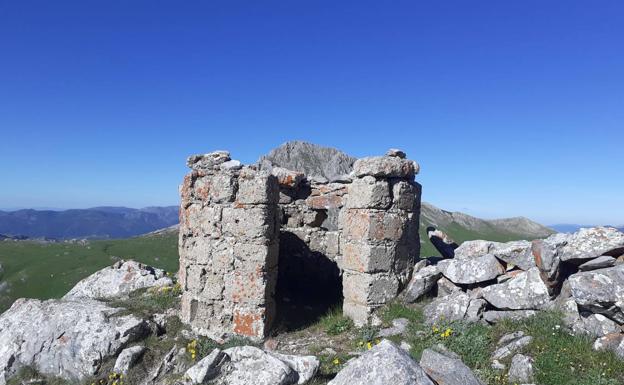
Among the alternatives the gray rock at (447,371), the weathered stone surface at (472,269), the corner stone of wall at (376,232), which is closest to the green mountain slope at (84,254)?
the weathered stone surface at (472,269)

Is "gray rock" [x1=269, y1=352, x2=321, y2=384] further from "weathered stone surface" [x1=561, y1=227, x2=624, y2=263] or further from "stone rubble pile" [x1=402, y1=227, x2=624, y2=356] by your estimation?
"weathered stone surface" [x1=561, y1=227, x2=624, y2=263]

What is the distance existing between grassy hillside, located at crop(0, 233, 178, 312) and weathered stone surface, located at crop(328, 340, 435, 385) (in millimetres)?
30370

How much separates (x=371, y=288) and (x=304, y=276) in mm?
3022

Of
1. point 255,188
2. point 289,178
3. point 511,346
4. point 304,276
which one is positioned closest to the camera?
point 511,346

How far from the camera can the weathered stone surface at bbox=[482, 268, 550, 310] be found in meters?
7.82

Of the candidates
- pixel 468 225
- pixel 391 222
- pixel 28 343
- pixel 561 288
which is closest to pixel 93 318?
pixel 28 343

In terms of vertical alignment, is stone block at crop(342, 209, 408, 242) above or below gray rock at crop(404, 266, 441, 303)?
above

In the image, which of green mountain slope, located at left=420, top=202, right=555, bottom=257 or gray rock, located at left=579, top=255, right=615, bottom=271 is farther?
green mountain slope, located at left=420, top=202, right=555, bottom=257

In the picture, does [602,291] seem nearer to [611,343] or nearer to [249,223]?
[611,343]

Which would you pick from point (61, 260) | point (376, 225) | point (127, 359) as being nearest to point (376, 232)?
point (376, 225)

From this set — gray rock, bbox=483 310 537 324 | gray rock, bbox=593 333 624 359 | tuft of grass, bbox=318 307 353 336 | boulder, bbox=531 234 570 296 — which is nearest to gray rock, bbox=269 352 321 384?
tuft of grass, bbox=318 307 353 336

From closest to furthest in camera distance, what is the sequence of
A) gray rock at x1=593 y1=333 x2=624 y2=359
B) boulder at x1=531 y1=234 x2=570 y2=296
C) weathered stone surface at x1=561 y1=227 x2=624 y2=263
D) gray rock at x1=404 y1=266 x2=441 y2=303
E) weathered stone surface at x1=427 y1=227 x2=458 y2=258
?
1. gray rock at x1=593 y1=333 x2=624 y2=359
2. weathered stone surface at x1=561 y1=227 x2=624 y2=263
3. boulder at x1=531 y1=234 x2=570 y2=296
4. gray rock at x1=404 y1=266 x2=441 y2=303
5. weathered stone surface at x1=427 y1=227 x2=458 y2=258

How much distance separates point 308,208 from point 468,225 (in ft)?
149

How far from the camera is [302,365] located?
6465 mm
